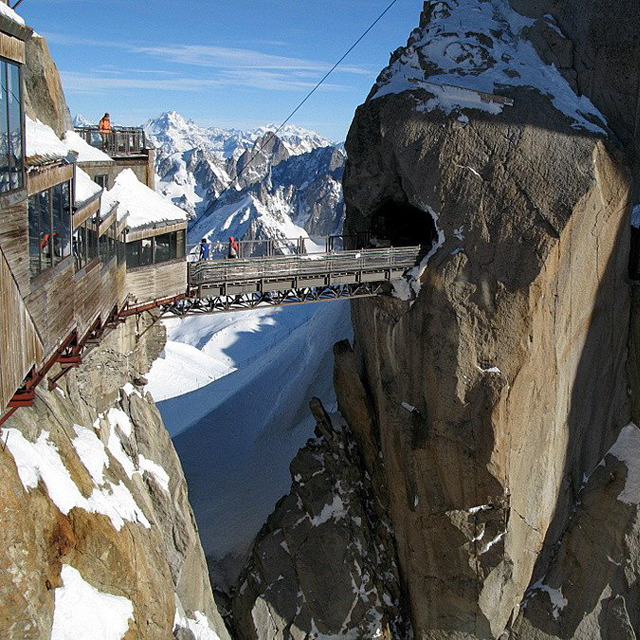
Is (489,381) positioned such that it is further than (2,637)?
Yes

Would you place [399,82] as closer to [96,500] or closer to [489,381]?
[489,381]

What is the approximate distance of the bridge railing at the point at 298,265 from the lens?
81.3 ft

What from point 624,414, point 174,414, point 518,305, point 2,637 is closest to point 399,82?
point 518,305

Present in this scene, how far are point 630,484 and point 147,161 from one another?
23.3m

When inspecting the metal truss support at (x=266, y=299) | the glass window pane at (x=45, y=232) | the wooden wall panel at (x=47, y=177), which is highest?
the wooden wall panel at (x=47, y=177)

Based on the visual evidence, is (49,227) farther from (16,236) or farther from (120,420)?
(120,420)

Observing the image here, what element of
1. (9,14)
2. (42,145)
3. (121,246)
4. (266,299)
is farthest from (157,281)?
(9,14)

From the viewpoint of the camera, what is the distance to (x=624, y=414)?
3166cm

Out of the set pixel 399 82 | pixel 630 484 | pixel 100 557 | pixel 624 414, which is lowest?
A: pixel 630 484

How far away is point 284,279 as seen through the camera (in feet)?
86.5

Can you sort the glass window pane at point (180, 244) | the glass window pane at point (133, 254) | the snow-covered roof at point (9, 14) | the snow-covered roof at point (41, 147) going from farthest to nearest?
the glass window pane at point (180, 244), the glass window pane at point (133, 254), the snow-covered roof at point (41, 147), the snow-covered roof at point (9, 14)

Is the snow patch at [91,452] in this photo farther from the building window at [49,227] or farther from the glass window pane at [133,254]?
the building window at [49,227]

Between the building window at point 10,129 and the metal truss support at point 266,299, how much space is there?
14.3 metres

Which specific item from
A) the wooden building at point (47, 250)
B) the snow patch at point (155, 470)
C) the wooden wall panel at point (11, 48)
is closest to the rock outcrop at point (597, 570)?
the snow patch at point (155, 470)
